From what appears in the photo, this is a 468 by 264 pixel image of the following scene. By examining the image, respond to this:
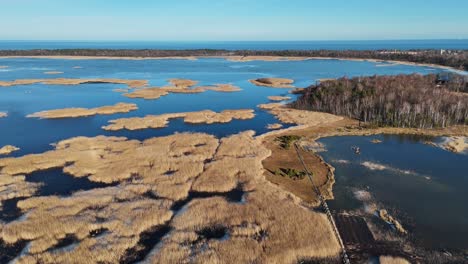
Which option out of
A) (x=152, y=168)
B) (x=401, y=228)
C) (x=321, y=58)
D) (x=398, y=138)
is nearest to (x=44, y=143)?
(x=152, y=168)

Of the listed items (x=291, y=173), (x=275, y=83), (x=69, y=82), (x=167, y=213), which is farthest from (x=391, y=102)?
(x=69, y=82)

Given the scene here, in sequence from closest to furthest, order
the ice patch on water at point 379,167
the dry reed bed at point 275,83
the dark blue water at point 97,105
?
the ice patch on water at point 379,167, the dark blue water at point 97,105, the dry reed bed at point 275,83

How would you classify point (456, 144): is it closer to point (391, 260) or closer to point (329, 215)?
point (329, 215)

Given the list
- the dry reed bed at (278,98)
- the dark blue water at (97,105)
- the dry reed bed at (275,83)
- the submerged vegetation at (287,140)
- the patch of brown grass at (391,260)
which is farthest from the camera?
the dry reed bed at (275,83)

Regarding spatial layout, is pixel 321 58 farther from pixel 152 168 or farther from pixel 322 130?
pixel 152 168

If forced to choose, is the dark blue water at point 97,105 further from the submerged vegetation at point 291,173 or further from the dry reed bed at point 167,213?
the submerged vegetation at point 291,173

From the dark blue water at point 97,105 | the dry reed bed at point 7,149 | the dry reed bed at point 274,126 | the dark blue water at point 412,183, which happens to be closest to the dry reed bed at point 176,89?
the dark blue water at point 97,105

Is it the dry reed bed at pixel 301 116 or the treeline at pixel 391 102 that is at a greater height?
the treeline at pixel 391 102
